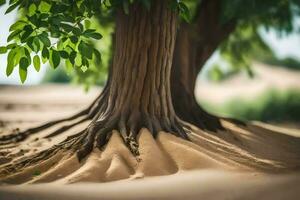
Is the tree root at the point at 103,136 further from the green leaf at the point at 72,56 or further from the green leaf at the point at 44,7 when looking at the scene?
the green leaf at the point at 44,7

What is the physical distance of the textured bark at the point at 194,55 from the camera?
30.1 ft

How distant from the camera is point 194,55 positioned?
10219 millimetres

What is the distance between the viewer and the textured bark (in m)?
9.17

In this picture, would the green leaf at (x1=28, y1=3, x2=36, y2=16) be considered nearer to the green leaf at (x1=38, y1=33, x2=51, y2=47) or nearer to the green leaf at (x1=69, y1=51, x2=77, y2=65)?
the green leaf at (x1=38, y1=33, x2=51, y2=47)

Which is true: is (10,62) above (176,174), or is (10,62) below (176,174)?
above

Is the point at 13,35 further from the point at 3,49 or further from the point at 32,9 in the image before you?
the point at 32,9

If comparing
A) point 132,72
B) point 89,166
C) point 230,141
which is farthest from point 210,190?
point 230,141

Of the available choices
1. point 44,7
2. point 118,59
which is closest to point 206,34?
point 118,59

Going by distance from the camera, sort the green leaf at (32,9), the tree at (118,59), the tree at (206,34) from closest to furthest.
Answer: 1. the tree at (118,59)
2. the green leaf at (32,9)
3. the tree at (206,34)

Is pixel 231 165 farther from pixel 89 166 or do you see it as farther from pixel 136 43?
pixel 136 43

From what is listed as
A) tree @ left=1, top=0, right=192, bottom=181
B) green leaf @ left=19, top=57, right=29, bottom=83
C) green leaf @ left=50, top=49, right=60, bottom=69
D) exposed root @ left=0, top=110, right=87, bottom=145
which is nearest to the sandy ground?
tree @ left=1, top=0, right=192, bottom=181

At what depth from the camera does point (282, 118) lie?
21.1 metres

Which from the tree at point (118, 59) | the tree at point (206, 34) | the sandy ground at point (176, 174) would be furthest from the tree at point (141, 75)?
the tree at point (206, 34)

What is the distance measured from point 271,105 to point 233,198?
56.4 ft
